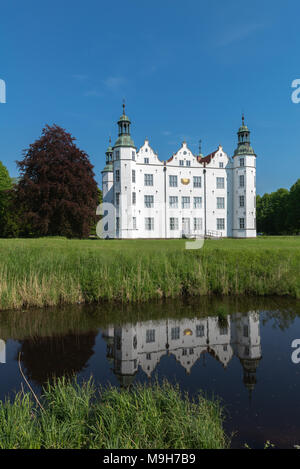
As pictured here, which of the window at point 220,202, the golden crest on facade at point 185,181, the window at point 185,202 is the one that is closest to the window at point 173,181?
the golden crest on facade at point 185,181

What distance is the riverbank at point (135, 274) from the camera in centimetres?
1082

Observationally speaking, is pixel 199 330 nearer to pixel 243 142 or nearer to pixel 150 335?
pixel 150 335

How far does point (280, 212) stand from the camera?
7300cm

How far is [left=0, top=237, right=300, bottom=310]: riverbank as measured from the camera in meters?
10.8

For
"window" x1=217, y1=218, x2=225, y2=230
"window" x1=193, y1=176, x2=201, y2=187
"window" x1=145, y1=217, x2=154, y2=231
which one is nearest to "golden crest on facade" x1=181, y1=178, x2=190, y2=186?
"window" x1=193, y1=176, x2=201, y2=187

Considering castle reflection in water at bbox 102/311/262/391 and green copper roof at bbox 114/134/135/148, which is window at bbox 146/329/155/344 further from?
green copper roof at bbox 114/134/135/148

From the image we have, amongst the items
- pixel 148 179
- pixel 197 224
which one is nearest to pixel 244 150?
pixel 197 224

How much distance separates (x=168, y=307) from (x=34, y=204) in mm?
19860

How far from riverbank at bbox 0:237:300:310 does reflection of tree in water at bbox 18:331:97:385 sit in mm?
2760

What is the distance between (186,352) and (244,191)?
41782mm

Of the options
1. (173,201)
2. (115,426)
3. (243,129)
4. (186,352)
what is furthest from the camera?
(243,129)

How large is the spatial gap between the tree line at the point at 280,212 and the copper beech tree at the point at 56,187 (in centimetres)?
5033
